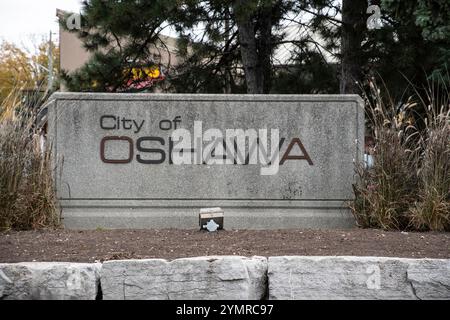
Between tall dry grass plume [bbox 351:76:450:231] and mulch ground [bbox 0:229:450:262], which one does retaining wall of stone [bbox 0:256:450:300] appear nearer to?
mulch ground [bbox 0:229:450:262]

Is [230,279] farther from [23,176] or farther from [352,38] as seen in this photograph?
[352,38]

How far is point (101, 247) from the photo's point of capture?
5.49m

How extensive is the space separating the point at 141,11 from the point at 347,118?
448cm

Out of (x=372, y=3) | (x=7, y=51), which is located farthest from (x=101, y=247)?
(x=7, y=51)

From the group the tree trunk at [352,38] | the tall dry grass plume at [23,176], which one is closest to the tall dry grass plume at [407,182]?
the tall dry grass plume at [23,176]

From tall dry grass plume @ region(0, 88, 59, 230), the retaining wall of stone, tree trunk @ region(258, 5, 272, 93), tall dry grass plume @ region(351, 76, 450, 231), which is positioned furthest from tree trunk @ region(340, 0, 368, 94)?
the retaining wall of stone

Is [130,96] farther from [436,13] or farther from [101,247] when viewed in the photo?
[436,13]

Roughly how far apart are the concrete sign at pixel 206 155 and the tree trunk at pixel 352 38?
12.9ft

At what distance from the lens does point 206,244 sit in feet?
18.4

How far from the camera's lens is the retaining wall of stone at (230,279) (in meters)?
4.62

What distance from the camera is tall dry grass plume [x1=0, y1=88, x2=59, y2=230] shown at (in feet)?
21.6

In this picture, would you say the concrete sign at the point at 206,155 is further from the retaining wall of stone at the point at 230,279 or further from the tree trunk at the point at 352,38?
the tree trunk at the point at 352,38

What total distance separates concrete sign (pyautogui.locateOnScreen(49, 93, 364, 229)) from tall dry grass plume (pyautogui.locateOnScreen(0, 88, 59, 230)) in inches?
26.0
